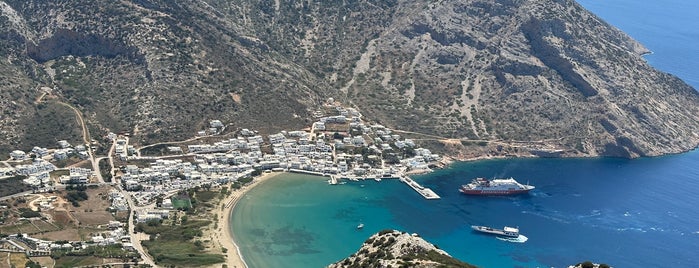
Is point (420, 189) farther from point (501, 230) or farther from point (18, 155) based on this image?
point (18, 155)

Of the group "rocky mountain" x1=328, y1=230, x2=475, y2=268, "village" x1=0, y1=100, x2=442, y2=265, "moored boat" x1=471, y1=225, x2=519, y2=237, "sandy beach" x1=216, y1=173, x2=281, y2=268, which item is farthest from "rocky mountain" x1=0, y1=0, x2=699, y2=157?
"rocky mountain" x1=328, y1=230, x2=475, y2=268

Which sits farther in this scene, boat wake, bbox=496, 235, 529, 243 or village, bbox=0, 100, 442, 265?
boat wake, bbox=496, 235, 529, 243

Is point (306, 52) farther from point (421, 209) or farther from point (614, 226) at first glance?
point (614, 226)

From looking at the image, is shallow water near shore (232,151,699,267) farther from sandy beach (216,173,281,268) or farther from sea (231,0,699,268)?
sandy beach (216,173,281,268)

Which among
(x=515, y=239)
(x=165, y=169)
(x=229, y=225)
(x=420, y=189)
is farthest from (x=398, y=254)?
(x=165, y=169)

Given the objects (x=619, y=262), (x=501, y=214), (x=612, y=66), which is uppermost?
(x=612, y=66)

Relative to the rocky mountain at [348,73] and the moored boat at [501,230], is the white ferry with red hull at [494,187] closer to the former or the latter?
the moored boat at [501,230]

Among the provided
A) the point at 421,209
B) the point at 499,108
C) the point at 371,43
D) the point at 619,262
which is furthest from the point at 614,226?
the point at 371,43
